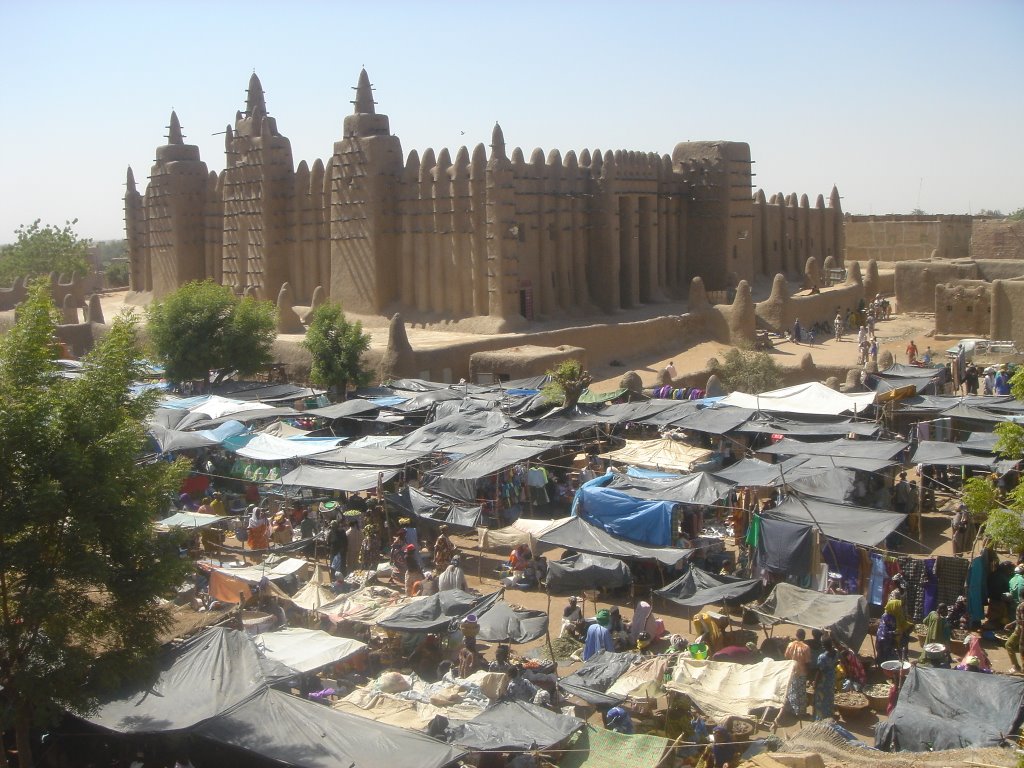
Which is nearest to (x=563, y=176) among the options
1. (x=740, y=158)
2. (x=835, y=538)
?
(x=740, y=158)

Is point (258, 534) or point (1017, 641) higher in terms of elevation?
point (258, 534)

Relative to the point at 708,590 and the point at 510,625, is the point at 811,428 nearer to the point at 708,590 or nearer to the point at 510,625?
the point at 708,590

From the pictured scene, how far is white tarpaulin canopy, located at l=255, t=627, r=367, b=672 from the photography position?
11148mm

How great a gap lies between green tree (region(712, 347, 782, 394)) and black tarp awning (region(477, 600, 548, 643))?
15.3 meters

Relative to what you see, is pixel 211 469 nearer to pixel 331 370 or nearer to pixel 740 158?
pixel 331 370

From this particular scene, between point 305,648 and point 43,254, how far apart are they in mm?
58709

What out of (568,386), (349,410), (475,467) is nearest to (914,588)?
(475,467)

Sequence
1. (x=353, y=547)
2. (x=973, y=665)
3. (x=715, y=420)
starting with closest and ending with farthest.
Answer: (x=973, y=665)
(x=353, y=547)
(x=715, y=420)

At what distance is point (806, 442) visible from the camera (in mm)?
18469

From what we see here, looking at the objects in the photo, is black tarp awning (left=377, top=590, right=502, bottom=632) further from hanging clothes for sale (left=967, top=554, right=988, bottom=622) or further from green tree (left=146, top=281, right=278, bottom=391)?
green tree (left=146, top=281, right=278, bottom=391)

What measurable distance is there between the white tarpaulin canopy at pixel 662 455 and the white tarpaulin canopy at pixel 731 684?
22.7 feet

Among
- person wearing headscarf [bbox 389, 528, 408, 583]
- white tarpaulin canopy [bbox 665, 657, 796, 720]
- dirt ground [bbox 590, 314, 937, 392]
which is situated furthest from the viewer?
dirt ground [bbox 590, 314, 937, 392]

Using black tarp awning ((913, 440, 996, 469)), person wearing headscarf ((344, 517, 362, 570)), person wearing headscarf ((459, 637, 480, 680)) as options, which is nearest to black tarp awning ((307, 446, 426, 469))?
person wearing headscarf ((344, 517, 362, 570))

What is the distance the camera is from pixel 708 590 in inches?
499
